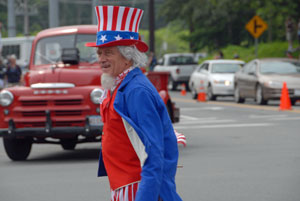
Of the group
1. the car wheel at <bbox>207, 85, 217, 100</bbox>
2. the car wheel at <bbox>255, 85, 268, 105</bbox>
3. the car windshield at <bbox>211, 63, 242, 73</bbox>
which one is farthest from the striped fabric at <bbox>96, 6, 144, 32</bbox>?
the car windshield at <bbox>211, 63, 242, 73</bbox>

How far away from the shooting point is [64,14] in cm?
10106

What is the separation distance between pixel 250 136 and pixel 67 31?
4300 mm

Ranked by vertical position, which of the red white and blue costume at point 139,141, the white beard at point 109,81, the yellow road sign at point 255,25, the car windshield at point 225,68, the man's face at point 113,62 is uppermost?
the yellow road sign at point 255,25

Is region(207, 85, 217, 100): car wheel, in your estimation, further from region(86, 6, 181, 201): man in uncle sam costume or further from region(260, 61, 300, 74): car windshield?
region(86, 6, 181, 201): man in uncle sam costume

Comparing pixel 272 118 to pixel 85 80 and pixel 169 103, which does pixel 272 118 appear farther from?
pixel 85 80

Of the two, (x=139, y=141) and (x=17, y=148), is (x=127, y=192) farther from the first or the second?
(x=17, y=148)

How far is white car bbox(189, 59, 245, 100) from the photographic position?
28938mm

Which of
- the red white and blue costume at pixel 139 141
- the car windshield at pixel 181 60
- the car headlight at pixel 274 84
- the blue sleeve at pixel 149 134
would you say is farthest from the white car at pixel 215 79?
the blue sleeve at pixel 149 134

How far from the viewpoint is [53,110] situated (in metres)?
11.8

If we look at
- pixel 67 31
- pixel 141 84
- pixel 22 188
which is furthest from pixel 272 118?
pixel 141 84

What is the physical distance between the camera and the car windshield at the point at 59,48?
523 inches

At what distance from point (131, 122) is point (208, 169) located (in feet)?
23.3

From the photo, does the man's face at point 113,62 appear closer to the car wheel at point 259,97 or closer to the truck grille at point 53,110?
the truck grille at point 53,110

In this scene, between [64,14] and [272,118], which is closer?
[272,118]
